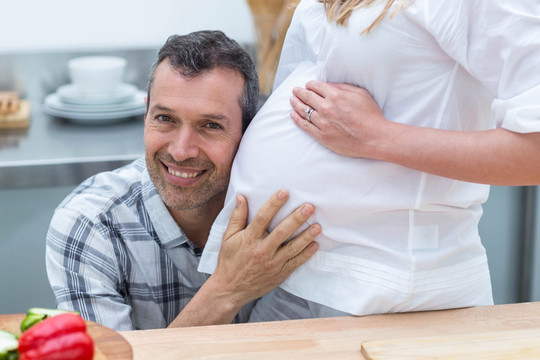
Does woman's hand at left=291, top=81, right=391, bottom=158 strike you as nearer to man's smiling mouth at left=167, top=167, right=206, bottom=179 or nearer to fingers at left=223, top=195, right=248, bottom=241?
fingers at left=223, top=195, right=248, bottom=241

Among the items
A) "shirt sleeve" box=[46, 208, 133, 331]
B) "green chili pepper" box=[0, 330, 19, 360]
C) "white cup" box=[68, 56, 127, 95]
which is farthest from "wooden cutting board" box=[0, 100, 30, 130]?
"green chili pepper" box=[0, 330, 19, 360]

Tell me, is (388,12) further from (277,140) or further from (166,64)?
(166,64)

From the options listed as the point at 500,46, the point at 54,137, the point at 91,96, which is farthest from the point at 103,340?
the point at 91,96

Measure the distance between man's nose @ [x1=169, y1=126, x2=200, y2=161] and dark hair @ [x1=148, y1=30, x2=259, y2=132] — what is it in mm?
92

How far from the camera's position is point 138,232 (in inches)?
49.2

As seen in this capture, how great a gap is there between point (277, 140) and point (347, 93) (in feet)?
0.40

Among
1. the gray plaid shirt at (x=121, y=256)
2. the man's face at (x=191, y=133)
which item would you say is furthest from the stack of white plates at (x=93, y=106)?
the man's face at (x=191, y=133)

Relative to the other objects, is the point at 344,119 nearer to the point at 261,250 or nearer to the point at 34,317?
the point at 261,250

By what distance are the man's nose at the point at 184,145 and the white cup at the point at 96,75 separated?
83 cm

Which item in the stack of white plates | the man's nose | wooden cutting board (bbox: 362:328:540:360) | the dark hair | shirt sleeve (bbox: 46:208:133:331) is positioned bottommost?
the stack of white plates

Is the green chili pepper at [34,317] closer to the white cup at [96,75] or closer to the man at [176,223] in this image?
the man at [176,223]

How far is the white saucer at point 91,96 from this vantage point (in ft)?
6.52

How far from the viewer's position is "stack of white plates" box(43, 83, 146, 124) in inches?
77.3

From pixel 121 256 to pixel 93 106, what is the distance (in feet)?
2.80
